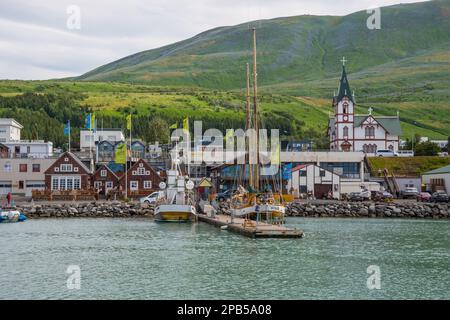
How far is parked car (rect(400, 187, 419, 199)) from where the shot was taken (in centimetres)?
9719

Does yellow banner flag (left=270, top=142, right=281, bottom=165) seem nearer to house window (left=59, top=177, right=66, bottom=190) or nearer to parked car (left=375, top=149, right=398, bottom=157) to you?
house window (left=59, top=177, right=66, bottom=190)

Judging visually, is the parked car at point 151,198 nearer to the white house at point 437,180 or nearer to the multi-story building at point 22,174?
the multi-story building at point 22,174

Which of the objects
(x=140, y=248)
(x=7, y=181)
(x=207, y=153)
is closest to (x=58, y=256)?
(x=140, y=248)

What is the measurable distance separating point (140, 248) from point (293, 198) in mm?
46704

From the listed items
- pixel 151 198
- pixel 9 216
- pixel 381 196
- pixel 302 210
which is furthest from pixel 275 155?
pixel 9 216

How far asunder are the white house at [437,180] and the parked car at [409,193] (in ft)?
7.56

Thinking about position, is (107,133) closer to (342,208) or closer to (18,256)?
(342,208)

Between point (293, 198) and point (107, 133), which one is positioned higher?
point (107, 133)

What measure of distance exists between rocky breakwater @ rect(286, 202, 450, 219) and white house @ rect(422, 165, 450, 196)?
423 inches

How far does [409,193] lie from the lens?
97.6 meters

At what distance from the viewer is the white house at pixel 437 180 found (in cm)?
9512

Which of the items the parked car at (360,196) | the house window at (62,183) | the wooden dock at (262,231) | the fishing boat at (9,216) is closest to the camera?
the wooden dock at (262,231)

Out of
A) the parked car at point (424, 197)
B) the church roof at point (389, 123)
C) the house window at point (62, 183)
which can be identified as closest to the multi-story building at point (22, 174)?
the house window at point (62, 183)

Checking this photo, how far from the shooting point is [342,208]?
3307 inches
